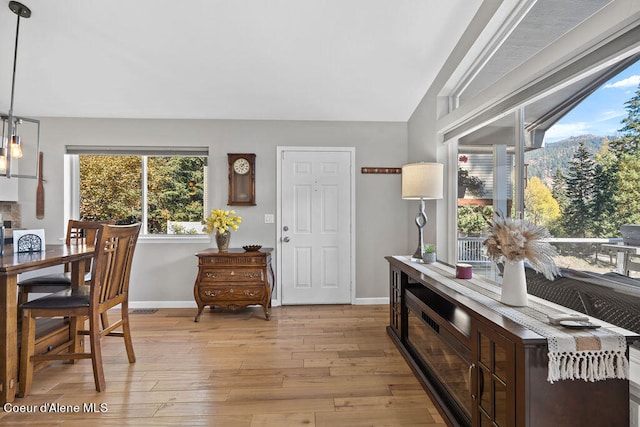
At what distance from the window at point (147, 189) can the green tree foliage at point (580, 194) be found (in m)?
3.58

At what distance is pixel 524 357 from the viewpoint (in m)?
1.16

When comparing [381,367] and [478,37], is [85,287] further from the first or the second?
[478,37]

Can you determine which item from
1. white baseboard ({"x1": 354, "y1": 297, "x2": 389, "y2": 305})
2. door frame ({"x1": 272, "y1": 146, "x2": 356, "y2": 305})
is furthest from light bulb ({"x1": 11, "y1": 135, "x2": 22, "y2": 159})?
Result: white baseboard ({"x1": 354, "y1": 297, "x2": 389, "y2": 305})

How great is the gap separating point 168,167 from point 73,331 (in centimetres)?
213

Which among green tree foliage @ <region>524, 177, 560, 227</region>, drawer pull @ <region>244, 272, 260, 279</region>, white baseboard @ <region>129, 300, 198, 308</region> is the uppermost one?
green tree foliage @ <region>524, 177, 560, 227</region>

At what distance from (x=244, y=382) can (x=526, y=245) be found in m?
1.91

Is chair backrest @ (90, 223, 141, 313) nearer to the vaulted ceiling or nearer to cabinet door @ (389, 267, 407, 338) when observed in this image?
the vaulted ceiling

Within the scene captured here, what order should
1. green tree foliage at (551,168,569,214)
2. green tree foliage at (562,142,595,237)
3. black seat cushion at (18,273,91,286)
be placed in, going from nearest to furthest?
green tree foliage at (562,142,595,237) → green tree foliage at (551,168,569,214) → black seat cushion at (18,273,91,286)

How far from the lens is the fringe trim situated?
1145mm

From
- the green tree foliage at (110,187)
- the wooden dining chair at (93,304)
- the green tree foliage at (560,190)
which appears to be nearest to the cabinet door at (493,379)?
the green tree foliage at (560,190)

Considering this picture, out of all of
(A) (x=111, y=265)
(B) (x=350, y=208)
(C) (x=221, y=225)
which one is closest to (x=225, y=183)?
(C) (x=221, y=225)

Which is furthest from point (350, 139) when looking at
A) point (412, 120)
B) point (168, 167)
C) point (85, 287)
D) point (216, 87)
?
point (85, 287)

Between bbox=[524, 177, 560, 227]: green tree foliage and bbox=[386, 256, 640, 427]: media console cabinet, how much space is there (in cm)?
55

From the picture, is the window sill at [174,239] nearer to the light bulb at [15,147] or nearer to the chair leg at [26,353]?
the light bulb at [15,147]
